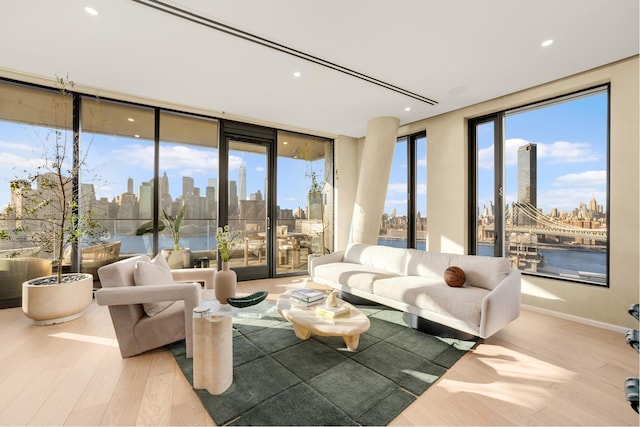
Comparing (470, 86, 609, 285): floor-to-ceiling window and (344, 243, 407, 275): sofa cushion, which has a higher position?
(470, 86, 609, 285): floor-to-ceiling window

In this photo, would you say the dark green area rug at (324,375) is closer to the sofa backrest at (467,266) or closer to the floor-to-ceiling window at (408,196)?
the sofa backrest at (467,266)

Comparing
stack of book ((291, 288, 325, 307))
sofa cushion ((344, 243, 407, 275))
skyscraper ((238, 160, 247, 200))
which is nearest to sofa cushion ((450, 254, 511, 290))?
sofa cushion ((344, 243, 407, 275))

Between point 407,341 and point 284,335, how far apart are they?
3.88ft

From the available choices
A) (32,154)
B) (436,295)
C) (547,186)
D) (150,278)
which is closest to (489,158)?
(547,186)

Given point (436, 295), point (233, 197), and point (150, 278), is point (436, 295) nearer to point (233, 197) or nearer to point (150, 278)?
point (150, 278)

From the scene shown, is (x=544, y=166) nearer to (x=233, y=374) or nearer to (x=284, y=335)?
(x=284, y=335)

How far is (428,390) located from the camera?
194 centimetres

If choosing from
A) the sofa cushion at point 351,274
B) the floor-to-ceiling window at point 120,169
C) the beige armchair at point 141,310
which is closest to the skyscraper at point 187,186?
the floor-to-ceiling window at point 120,169

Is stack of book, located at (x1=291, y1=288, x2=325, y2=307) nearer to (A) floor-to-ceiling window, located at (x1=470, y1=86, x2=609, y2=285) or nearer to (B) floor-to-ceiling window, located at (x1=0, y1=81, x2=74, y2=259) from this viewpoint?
(A) floor-to-ceiling window, located at (x1=470, y1=86, x2=609, y2=285)

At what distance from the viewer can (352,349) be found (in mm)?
2453

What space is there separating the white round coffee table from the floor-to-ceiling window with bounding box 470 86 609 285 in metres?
2.90

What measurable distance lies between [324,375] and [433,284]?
1.62 metres

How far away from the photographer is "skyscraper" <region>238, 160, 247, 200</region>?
5.06m

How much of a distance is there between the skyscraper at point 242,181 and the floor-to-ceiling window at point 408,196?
2595mm
